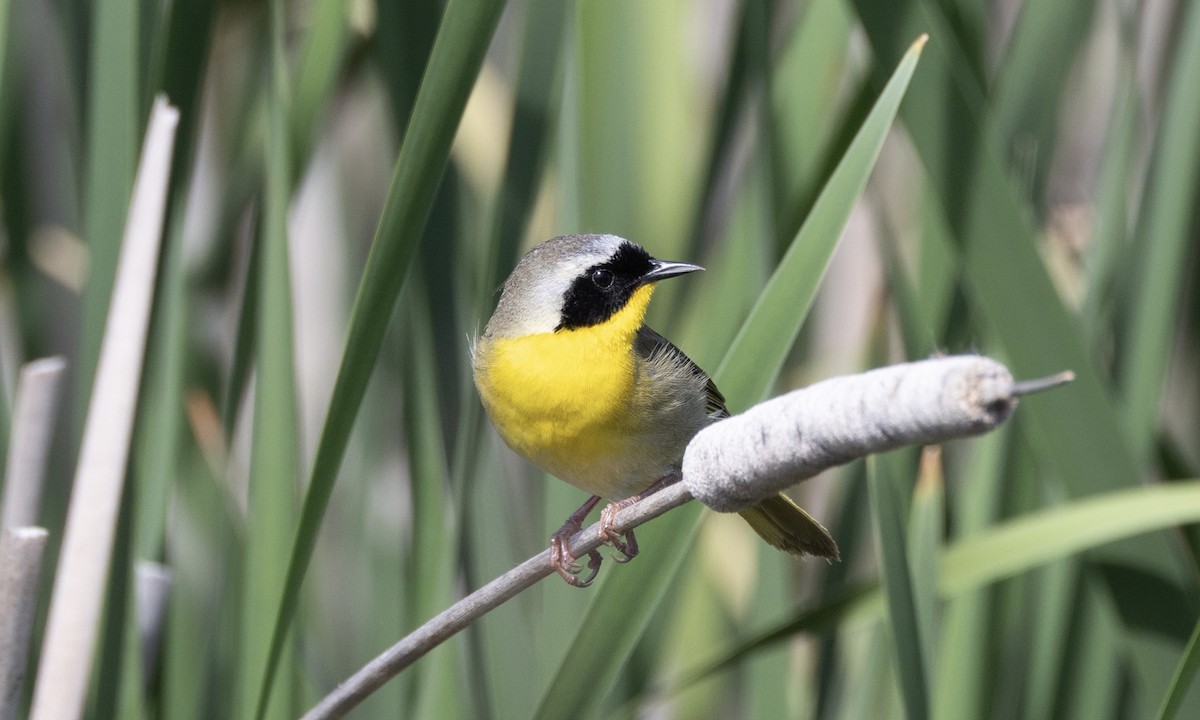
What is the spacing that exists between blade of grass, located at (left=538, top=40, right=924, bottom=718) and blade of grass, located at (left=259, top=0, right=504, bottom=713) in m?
0.24

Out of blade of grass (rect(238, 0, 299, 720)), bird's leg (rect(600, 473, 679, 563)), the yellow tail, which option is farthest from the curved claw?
blade of grass (rect(238, 0, 299, 720))

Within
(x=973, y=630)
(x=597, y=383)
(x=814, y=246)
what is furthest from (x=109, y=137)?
(x=973, y=630)

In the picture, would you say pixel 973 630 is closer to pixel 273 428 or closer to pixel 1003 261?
pixel 1003 261

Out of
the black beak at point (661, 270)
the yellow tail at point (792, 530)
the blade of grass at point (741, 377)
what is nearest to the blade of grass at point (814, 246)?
the blade of grass at point (741, 377)

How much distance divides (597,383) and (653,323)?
0.17 m

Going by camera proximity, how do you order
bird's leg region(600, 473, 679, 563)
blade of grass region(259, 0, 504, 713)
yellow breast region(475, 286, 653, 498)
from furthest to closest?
1. yellow breast region(475, 286, 653, 498)
2. bird's leg region(600, 473, 679, 563)
3. blade of grass region(259, 0, 504, 713)

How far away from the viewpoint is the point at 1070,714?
1.29 meters

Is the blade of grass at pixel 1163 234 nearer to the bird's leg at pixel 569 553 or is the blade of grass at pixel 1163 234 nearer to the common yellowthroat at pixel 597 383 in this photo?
the common yellowthroat at pixel 597 383

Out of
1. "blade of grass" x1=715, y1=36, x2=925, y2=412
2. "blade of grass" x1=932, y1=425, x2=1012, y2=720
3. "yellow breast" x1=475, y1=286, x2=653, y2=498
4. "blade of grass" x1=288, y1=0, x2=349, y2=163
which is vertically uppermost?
"blade of grass" x1=288, y1=0, x2=349, y2=163

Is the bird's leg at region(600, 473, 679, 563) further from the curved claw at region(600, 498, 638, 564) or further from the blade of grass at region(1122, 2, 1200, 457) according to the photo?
the blade of grass at region(1122, 2, 1200, 457)

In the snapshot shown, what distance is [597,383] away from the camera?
124cm

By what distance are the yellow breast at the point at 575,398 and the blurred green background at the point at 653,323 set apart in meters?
0.05

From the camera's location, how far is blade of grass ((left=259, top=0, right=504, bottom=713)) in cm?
82

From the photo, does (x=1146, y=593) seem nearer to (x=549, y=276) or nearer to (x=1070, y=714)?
(x=1070, y=714)
